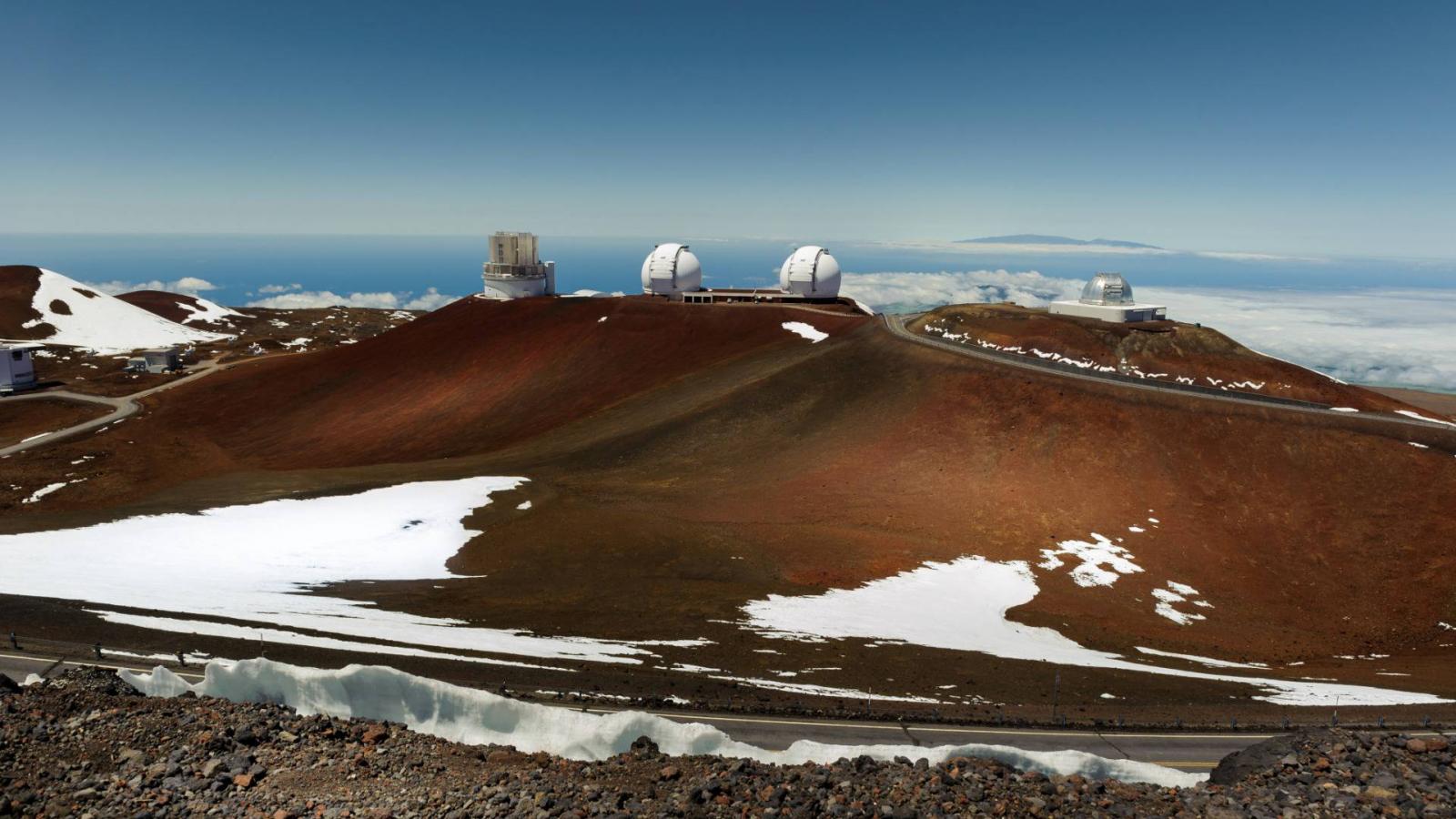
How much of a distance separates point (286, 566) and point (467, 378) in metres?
47.2

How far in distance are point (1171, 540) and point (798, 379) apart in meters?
29.1

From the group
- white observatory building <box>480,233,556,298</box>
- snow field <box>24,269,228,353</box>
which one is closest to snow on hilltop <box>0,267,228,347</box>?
snow field <box>24,269,228,353</box>

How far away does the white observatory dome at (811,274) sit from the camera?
91.8 metres

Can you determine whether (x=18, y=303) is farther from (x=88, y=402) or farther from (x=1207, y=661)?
(x=1207, y=661)

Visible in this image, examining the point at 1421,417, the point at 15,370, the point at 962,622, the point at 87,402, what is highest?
the point at 1421,417

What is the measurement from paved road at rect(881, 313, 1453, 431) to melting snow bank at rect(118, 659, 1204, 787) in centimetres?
4461

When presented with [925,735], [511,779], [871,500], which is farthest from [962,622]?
[511,779]

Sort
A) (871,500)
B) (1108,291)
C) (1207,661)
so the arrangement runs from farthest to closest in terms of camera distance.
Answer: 1. (1108,291)
2. (871,500)
3. (1207,661)

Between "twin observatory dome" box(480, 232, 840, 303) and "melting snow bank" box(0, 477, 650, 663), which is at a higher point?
"twin observatory dome" box(480, 232, 840, 303)

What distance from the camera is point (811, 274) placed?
91562 millimetres

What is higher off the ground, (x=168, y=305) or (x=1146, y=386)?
(x=168, y=305)

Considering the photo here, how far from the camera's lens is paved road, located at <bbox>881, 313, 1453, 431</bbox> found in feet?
163

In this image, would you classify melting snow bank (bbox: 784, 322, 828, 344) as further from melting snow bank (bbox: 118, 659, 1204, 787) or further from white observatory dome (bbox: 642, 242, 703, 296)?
melting snow bank (bbox: 118, 659, 1204, 787)

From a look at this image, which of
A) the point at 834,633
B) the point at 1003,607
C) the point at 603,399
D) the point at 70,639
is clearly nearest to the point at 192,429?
the point at 603,399
